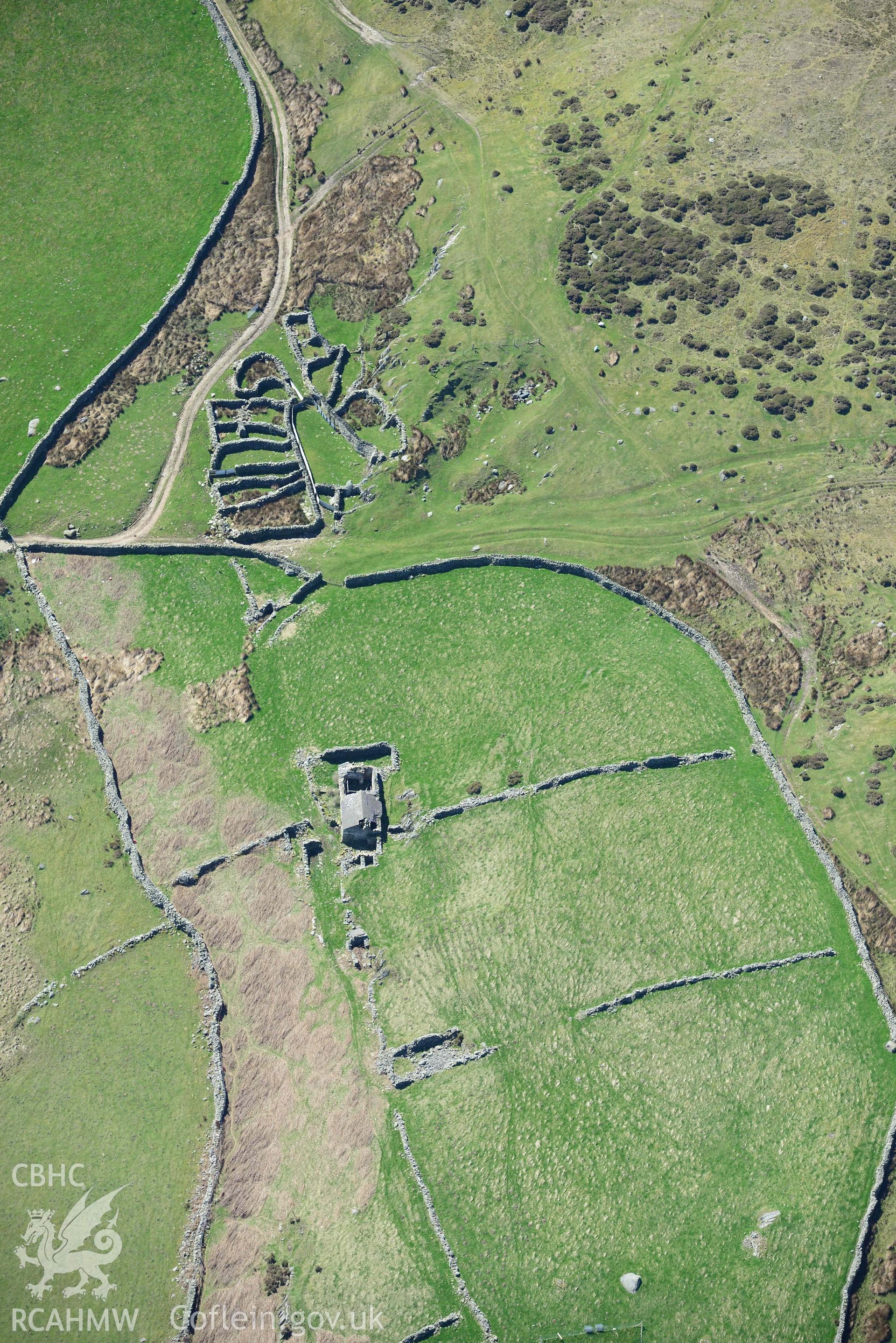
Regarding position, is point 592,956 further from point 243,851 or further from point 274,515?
point 274,515

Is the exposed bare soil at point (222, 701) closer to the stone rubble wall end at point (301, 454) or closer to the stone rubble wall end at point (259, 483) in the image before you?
the stone rubble wall end at point (259, 483)

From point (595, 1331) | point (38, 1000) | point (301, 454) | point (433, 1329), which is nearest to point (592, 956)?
point (595, 1331)

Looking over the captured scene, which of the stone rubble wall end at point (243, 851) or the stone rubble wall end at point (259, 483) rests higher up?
the stone rubble wall end at point (259, 483)

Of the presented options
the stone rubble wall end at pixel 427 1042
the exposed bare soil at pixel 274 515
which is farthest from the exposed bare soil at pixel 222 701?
the stone rubble wall end at pixel 427 1042

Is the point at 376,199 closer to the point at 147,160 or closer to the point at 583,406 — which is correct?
the point at 147,160

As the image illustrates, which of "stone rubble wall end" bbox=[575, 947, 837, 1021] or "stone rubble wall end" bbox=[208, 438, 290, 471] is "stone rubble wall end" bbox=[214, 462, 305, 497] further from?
"stone rubble wall end" bbox=[575, 947, 837, 1021]

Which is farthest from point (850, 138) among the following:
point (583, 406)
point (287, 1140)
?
point (287, 1140)

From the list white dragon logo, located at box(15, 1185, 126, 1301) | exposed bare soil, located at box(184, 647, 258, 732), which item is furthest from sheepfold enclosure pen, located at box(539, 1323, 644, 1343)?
exposed bare soil, located at box(184, 647, 258, 732)
